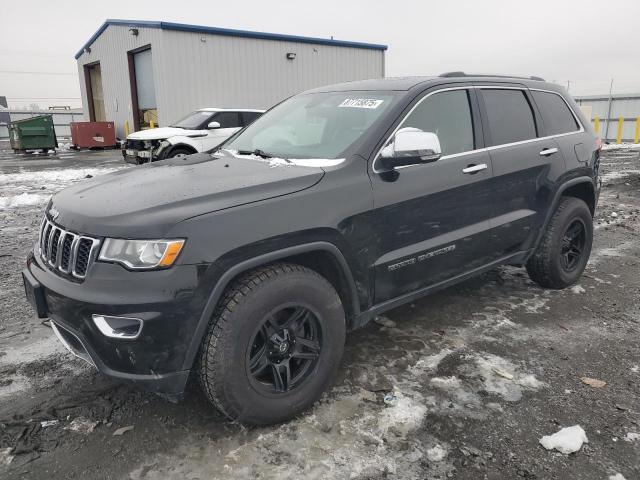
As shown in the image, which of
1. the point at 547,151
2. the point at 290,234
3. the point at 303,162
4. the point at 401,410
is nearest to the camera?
the point at 290,234

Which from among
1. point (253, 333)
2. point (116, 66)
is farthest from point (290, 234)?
point (116, 66)

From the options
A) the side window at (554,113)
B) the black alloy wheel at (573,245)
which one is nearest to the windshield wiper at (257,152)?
the side window at (554,113)

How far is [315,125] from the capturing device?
3.42 metres

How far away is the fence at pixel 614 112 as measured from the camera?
2605cm

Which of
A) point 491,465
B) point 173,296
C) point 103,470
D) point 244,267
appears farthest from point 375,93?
point 103,470

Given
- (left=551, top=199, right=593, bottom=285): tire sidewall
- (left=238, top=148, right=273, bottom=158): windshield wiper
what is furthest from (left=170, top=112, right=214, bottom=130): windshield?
(left=551, top=199, right=593, bottom=285): tire sidewall

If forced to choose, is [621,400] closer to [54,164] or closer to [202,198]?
[202,198]

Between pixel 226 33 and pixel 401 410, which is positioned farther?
pixel 226 33

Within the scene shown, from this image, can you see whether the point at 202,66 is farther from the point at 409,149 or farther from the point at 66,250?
the point at 66,250

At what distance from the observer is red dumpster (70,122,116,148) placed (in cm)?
2088

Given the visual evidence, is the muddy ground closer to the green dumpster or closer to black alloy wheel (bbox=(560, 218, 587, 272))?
black alloy wheel (bbox=(560, 218, 587, 272))

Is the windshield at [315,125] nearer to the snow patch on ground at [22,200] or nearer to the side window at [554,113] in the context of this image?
the side window at [554,113]

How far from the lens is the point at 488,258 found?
12.1 ft

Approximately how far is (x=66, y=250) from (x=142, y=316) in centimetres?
62
